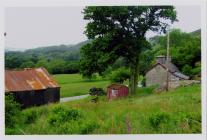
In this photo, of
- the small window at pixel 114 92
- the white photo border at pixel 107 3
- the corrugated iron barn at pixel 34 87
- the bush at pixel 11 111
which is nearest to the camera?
the white photo border at pixel 107 3

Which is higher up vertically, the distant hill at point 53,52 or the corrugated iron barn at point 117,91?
the distant hill at point 53,52

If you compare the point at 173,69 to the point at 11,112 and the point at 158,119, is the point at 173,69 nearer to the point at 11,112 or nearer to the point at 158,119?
the point at 158,119

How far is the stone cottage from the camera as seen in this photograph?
10992 mm

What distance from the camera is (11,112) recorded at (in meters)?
10.9

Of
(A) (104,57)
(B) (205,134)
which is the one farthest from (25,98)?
(B) (205,134)

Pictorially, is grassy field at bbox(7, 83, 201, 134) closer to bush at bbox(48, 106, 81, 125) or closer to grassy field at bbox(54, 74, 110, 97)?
bush at bbox(48, 106, 81, 125)

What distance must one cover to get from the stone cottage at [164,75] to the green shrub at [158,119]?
1.11ft

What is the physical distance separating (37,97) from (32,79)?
7.6 inches

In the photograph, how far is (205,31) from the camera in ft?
35.6

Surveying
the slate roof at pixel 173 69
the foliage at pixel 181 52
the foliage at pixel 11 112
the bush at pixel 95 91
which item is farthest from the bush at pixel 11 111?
the slate roof at pixel 173 69

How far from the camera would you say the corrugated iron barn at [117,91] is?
11055 mm

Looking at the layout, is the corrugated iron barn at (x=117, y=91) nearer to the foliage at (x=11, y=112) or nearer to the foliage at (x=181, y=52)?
the foliage at (x=181, y=52)

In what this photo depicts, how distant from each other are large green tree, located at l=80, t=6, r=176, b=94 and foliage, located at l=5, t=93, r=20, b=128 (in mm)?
771

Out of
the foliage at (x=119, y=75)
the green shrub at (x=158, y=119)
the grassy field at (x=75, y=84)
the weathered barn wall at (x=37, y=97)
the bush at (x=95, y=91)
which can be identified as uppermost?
the foliage at (x=119, y=75)
